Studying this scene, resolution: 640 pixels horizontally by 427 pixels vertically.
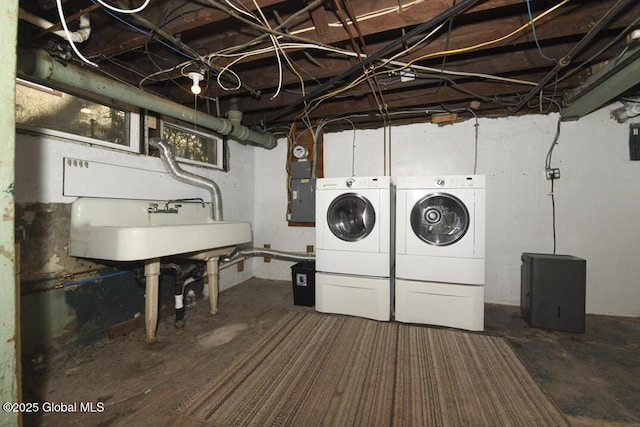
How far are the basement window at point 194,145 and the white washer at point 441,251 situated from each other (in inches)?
83.1

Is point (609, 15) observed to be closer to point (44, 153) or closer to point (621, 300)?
Answer: point (621, 300)

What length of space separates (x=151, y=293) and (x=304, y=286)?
52.5 inches

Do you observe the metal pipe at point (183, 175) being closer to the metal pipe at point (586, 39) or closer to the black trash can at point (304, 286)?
the black trash can at point (304, 286)

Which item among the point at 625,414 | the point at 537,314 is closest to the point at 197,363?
the point at 625,414

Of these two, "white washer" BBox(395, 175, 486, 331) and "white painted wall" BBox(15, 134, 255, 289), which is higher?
"white painted wall" BBox(15, 134, 255, 289)

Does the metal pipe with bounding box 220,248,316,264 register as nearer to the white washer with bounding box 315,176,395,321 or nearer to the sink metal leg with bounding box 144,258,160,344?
the white washer with bounding box 315,176,395,321

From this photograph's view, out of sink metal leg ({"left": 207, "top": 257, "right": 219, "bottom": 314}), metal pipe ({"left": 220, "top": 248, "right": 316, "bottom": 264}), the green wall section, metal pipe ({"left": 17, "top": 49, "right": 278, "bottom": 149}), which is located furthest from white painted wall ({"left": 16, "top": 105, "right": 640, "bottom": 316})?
the green wall section

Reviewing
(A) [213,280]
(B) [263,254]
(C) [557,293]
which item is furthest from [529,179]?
(A) [213,280]

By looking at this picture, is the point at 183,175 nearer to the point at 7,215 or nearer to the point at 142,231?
the point at 142,231

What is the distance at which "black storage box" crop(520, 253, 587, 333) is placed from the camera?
2016 millimetres

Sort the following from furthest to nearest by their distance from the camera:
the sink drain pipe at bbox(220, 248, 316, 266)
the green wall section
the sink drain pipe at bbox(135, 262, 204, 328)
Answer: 1. the sink drain pipe at bbox(220, 248, 316, 266)
2. the sink drain pipe at bbox(135, 262, 204, 328)
3. the green wall section

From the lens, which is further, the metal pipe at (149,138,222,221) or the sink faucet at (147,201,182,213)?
the metal pipe at (149,138,222,221)

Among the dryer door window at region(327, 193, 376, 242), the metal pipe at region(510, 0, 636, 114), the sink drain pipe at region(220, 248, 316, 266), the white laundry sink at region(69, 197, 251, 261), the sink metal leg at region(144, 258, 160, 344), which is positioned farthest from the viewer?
the sink drain pipe at region(220, 248, 316, 266)

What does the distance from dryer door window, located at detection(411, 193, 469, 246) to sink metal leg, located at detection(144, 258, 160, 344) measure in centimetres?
201
